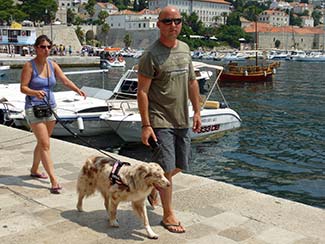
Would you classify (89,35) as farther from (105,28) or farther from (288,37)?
(288,37)

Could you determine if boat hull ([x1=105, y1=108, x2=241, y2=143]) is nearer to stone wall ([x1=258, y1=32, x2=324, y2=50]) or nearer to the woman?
the woman

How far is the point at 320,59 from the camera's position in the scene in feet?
324

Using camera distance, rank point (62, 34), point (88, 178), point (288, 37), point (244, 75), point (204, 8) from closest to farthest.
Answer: point (88, 178)
point (244, 75)
point (62, 34)
point (288, 37)
point (204, 8)

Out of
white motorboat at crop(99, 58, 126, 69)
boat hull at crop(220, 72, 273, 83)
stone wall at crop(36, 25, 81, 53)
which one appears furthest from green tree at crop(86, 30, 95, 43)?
boat hull at crop(220, 72, 273, 83)

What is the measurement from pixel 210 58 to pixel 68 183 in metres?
101

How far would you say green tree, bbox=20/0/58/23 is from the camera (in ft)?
329

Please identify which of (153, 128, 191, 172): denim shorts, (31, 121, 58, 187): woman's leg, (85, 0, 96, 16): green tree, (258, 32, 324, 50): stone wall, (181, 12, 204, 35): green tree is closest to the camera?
(153, 128, 191, 172): denim shorts

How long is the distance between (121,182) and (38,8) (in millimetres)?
102925

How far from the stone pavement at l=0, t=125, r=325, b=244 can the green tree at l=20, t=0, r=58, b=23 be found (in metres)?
99.7

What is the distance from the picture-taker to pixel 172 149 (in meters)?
4.73

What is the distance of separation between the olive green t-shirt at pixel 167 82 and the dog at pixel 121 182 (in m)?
0.52

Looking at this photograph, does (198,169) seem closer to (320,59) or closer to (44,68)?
(44,68)

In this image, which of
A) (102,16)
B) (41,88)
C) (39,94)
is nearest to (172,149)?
(39,94)

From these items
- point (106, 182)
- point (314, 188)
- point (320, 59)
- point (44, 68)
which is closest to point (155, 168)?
point (106, 182)
